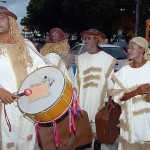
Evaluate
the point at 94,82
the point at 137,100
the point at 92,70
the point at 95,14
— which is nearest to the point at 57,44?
the point at 92,70

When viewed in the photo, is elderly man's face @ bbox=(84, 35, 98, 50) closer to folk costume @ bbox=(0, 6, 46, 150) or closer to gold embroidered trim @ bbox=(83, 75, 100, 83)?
gold embroidered trim @ bbox=(83, 75, 100, 83)

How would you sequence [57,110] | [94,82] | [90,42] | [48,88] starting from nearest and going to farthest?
[57,110] < [48,88] < [94,82] < [90,42]

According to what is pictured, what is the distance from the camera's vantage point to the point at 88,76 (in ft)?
18.9

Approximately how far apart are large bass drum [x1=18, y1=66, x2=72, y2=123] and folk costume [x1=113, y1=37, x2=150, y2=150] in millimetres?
1166

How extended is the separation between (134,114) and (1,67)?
172 centimetres

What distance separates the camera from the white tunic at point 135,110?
453 cm

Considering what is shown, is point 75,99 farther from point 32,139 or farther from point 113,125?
point 113,125

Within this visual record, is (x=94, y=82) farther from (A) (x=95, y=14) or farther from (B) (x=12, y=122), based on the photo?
(A) (x=95, y=14)

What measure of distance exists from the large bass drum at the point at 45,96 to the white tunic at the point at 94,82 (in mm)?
2008

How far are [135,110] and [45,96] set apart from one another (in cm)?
142

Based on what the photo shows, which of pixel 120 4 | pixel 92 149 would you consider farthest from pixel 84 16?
pixel 92 149

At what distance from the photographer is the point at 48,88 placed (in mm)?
3635

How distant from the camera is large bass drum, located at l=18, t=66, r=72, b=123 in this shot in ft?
11.4

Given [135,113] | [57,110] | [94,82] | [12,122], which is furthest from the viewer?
[94,82]
